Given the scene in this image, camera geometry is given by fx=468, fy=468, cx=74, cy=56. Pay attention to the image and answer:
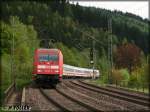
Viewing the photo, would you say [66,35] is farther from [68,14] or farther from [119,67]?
[119,67]

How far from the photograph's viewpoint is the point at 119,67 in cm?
5728

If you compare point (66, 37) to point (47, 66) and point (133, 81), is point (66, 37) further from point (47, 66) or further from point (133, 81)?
point (133, 81)

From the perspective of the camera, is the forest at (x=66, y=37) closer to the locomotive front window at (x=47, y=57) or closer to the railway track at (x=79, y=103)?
the locomotive front window at (x=47, y=57)

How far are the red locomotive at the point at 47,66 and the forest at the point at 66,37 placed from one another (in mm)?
1015

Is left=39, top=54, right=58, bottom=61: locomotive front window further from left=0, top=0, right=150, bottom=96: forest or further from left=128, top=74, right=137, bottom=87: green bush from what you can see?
left=128, top=74, right=137, bottom=87: green bush

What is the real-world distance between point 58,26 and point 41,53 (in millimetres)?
12309

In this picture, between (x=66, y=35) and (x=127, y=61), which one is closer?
(x=66, y=35)

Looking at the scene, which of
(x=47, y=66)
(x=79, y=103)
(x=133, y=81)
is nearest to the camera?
(x=79, y=103)

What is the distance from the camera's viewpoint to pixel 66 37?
24.6 metres

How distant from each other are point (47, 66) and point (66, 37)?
12.3 meters

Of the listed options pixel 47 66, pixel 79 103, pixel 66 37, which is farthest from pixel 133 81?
pixel 66 37

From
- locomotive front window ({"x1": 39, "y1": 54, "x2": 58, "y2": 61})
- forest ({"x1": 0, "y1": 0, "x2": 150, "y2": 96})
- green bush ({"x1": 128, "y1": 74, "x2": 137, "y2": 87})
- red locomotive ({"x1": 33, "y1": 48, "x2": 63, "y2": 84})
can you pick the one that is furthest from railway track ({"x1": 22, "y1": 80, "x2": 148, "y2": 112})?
green bush ({"x1": 128, "y1": 74, "x2": 137, "y2": 87})

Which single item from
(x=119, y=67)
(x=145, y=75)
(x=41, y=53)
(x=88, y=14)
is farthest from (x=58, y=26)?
(x=119, y=67)

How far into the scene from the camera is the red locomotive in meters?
36.0
